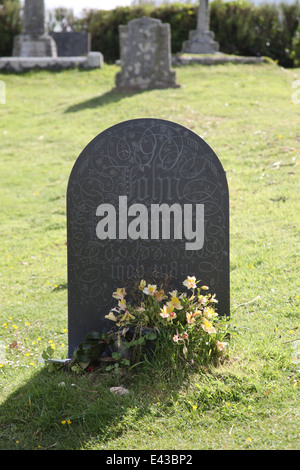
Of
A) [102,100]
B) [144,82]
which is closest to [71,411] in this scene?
[102,100]

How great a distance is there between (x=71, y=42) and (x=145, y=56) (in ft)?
20.8

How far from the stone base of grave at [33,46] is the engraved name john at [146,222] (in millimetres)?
13317

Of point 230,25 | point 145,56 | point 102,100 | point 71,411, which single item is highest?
point 230,25

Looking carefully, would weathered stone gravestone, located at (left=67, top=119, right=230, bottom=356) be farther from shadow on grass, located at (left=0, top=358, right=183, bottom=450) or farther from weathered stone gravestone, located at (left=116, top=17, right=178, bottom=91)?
weathered stone gravestone, located at (left=116, top=17, right=178, bottom=91)

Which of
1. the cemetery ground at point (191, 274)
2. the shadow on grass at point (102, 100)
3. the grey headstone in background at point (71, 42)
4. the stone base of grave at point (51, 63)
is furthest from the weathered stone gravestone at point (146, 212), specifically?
the grey headstone in background at point (71, 42)

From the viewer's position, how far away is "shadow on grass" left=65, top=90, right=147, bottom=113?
452 inches

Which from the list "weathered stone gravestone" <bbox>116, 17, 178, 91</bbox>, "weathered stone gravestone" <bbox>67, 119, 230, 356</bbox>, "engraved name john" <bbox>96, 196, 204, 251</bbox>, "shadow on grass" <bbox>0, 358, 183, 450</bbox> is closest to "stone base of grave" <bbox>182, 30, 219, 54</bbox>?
"weathered stone gravestone" <bbox>116, 17, 178, 91</bbox>

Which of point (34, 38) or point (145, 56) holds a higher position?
point (34, 38)

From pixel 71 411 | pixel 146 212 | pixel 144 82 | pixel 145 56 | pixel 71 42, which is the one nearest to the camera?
pixel 71 411

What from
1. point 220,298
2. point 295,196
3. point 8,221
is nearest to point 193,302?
point 220,298

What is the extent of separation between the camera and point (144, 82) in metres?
12.2

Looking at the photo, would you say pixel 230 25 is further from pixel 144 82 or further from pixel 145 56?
pixel 144 82

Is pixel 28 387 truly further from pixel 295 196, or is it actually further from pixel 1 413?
pixel 295 196

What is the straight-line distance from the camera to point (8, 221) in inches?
276
